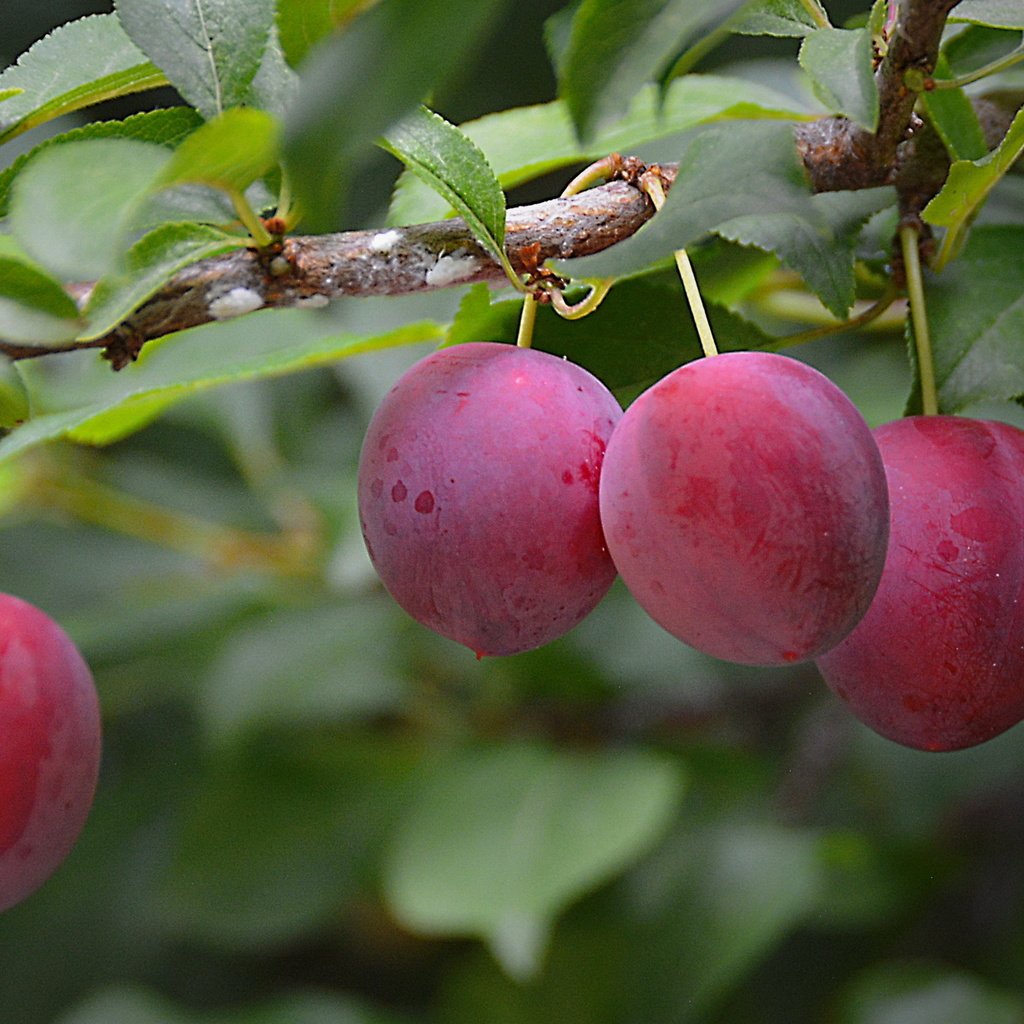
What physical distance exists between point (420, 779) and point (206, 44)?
2.94 feet

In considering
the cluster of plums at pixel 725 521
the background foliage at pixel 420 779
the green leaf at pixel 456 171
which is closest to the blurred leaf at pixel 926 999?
the background foliage at pixel 420 779

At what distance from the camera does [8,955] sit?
1297 millimetres

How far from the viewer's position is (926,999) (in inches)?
41.1

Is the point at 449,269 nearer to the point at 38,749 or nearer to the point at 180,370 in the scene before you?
A: the point at 38,749

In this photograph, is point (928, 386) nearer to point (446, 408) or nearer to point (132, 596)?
point (446, 408)

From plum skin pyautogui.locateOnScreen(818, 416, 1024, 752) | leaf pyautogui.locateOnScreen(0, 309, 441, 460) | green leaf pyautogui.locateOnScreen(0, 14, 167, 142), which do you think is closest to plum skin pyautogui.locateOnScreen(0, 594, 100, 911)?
leaf pyautogui.locateOnScreen(0, 309, 441, 460)

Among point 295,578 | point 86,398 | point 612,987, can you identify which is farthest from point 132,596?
point 612,987

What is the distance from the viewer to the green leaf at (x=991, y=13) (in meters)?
0.44

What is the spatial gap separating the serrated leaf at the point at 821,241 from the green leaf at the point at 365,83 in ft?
0.65

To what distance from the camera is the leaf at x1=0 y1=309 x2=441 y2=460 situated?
53cm

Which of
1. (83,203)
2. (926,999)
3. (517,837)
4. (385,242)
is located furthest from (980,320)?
(926,999)

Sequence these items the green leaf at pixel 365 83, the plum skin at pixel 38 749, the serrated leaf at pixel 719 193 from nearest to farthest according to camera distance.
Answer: the green leaf at pixel 365 83 < the serrated leaf at pixel 719 193 < the plum skin at pixel 38 749

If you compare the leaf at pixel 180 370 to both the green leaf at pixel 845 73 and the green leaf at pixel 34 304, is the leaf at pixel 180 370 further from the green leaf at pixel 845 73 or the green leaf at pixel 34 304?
the green leaf at pixel 845 73

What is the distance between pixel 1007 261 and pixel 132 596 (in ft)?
3.31
